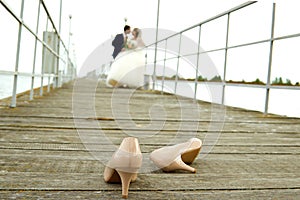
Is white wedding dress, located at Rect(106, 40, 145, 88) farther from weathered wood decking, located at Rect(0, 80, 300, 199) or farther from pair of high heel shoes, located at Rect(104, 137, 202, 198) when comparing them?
pair of high heel shoes, located at Rect(104, 137, 202, 198)

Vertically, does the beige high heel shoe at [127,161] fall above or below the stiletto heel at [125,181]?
above

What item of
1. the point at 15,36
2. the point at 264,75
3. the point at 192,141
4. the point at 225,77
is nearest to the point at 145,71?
the point at 225,77

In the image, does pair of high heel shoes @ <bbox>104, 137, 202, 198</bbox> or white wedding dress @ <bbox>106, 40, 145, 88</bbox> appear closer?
pair of high heel shoes @ <bbox>104, 137, 202, 198</bbox>

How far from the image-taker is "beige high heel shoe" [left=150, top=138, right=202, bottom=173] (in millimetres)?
780

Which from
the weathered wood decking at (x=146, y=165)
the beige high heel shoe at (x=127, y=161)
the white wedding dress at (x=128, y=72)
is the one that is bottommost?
the weathered wood decking at (x=146, y=165)

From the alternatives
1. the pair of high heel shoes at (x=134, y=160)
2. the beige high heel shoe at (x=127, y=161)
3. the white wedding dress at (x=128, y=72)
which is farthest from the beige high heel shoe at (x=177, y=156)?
the white wedding dress at (x=128, y=72)

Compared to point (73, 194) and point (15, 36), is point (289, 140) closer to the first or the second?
point (73, 194)

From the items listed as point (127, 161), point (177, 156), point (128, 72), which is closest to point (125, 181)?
point (127, 161)

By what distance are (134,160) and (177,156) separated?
198mm

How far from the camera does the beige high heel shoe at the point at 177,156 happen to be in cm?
78

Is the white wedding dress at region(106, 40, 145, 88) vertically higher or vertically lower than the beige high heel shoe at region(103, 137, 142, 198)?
Result: higher

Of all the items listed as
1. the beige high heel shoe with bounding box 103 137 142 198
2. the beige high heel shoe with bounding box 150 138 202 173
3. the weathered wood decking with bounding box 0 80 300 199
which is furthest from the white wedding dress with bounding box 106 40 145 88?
the beige high heel shoe with bounding box 103 137 142 198

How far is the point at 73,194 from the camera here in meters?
0.61

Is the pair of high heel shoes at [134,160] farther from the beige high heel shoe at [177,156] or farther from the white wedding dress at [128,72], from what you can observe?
the white wedding dress at [128,72]
